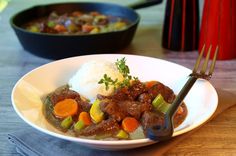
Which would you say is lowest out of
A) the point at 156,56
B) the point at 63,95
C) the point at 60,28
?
the point at 156,56

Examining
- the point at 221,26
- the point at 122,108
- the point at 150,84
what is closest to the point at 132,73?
the point at 150,84

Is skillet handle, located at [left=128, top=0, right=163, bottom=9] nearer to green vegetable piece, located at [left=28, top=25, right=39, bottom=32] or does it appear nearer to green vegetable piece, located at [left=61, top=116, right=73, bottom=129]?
green vegetable piece, located at [left=28, top=25, right=39, bottom=32]

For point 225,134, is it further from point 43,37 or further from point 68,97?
point 43,37

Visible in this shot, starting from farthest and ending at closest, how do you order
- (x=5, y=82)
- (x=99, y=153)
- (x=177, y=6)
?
1. (x=177, y=6)
2. (x=5, y=82)
3. (x=99, y=153)

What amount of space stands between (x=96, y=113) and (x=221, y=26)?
794 mm

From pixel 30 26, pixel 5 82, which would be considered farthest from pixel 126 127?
pixel 30 26

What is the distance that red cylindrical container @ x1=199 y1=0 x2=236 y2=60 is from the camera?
1681 millimetres

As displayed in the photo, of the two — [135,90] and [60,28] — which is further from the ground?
[135,90]

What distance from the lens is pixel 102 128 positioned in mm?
Answer: 1079

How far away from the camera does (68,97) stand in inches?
48.8

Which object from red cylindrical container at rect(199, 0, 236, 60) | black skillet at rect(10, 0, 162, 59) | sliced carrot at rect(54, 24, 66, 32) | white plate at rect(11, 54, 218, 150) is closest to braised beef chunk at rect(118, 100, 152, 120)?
white plate at rect(11, 54, 218, 150)

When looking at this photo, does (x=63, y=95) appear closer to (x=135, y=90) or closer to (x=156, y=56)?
(x=135, y=90)

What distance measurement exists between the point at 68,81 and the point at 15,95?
0.27 m

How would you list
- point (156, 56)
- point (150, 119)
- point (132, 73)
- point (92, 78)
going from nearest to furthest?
point (150, 119), point (92, 78), point (132, 73), point (156, 56)
